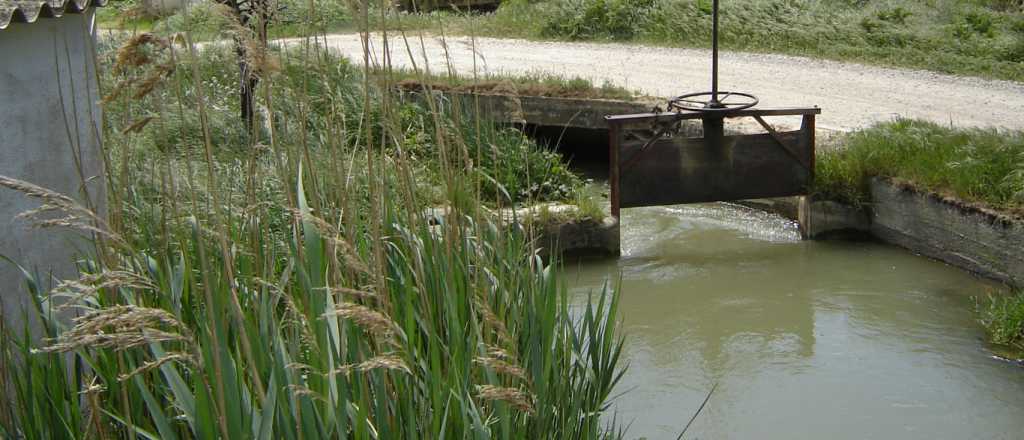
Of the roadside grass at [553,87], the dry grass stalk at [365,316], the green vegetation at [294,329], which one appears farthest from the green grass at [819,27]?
the dry grass stalk at [365,316]

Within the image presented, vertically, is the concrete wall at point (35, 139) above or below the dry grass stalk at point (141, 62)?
below

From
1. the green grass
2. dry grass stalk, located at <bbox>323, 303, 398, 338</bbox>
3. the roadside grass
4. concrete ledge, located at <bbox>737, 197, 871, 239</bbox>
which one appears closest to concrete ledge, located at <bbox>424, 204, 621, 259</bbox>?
concrete ledge, located at <bbox>737, 197, 871, 239</bbox>

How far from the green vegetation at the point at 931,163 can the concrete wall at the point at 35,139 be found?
5019 millimetres

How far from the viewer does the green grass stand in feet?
36.7

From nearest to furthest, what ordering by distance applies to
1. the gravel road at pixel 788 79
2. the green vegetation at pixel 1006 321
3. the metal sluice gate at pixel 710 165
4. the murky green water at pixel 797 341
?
1. the murky green water at pixel 797 341
2. the green vegetation at pixel 1006 321
3. the metal sluice gate at pixel 710 165
4. the gravel road at pixel 788 79

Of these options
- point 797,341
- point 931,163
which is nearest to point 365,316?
point 797,341

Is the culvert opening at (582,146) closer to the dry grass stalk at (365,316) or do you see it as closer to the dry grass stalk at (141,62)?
the dry grass stalk at (141,62)

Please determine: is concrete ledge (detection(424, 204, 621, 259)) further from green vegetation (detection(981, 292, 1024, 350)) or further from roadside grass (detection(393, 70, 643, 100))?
green vegetation (detection(981, 292, 1024, 350))

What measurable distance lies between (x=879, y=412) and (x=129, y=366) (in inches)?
134

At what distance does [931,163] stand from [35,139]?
17.9 ft

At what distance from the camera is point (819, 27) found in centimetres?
1230

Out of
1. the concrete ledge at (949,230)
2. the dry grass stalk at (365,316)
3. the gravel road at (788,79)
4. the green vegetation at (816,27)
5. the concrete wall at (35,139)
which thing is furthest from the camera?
the green vegetation at (816,27)

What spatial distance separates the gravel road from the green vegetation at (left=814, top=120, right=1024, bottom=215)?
2.71ft

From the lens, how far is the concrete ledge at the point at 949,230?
632 centimetres
